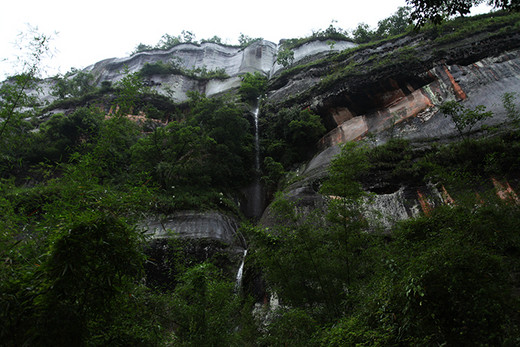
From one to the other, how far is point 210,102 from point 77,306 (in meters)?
16.3

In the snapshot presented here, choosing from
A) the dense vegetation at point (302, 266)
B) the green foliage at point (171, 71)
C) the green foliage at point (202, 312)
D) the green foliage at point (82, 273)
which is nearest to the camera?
the green foliage at point (82, 273)

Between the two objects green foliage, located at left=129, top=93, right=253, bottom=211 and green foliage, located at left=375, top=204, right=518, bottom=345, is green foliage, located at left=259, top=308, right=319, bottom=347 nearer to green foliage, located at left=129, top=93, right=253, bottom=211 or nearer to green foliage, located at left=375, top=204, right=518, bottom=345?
green foliage, located at left=375, top=204, right=518, bottom=345

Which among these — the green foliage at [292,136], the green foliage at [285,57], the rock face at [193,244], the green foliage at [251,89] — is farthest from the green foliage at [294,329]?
the green foliage at [285,57]

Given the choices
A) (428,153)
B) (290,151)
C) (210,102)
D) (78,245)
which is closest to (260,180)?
(290,151)

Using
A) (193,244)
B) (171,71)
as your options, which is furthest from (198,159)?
(171,71)

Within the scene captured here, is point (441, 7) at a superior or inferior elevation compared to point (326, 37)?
inferior

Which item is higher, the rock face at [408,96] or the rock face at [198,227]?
the rock face at [408,96]

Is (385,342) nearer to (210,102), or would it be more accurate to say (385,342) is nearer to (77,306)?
(77,306)

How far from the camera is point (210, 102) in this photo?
1802 centimetres

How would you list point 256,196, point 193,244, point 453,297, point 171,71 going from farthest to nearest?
point 171,71
point 256,196
point 193,244
point 453,297

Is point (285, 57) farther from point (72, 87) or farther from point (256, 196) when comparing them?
point (72, 87)

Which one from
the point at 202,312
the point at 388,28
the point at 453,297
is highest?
the point at 388,28

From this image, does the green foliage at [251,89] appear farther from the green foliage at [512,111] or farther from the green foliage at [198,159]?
the green foliage at [512,111]

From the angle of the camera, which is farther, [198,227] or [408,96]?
[408,96]
